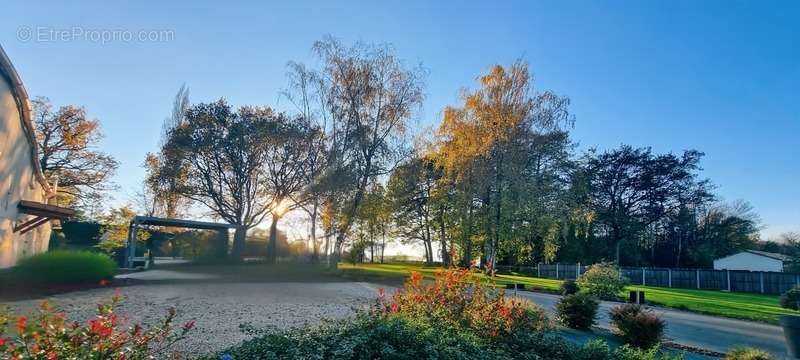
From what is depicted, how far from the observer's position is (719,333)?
35.4 feet

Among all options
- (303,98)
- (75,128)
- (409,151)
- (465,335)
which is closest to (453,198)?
(409,151)

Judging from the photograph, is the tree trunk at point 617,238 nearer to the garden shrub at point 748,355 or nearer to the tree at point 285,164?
the tree at point 285,164

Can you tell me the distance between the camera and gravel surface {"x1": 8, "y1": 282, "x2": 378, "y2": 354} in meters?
7.01

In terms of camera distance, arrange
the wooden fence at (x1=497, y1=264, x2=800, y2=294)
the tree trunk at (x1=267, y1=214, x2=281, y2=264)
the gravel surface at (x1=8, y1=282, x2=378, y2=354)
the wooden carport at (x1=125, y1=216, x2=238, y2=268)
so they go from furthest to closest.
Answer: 1. the tree trunk at (x1=267, y1=214, x2=281, y2=264)
2. the wooden fence at (x1=497, y1=264, x2=800, y2=294)
3. the wooden carport at (x1=125, y1=216, x2=238, y2=268)
4. the gravel surface at (x1=8, y1=282, x2=378, y2=354)

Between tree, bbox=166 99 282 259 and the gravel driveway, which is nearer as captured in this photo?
the gravel driveway

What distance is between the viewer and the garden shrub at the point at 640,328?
8.20 metres

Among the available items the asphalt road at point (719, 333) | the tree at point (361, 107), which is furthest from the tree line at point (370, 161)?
the asphalt road at point (719, 333)

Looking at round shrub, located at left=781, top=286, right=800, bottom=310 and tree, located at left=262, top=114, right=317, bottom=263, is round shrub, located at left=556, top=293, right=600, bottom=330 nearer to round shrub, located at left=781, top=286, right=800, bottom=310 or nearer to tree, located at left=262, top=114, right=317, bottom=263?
round shrub, located at left=781, top=286, right=800, bottom=310

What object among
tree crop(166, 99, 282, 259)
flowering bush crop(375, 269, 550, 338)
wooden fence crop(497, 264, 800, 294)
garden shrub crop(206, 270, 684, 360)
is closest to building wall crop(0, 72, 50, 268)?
tree crop(166, 99, 282, 259)

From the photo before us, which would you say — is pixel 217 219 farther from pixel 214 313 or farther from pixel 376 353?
pixel 376 353

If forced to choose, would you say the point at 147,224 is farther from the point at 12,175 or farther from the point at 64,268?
the point at 64,268

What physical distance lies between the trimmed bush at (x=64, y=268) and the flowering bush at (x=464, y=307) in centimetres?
1224

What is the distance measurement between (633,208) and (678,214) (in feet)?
13.8

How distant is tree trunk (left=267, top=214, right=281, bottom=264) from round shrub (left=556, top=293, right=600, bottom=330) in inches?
882
